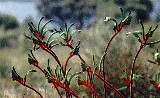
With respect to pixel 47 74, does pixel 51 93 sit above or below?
above

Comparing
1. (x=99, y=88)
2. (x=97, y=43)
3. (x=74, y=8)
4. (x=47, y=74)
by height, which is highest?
(x=74, y=8)

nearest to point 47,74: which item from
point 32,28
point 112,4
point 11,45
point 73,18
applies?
point 32,28

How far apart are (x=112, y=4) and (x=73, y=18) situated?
3.81m

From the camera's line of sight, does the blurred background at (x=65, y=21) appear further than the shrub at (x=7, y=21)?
No

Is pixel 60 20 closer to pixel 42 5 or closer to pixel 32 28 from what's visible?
pixel 42 5

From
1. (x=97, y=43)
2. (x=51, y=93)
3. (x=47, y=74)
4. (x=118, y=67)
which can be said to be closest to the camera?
(x=47, y=74)

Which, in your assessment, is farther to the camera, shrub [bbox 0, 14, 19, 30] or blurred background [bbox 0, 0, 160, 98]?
shrub [bbox 0, 14, 19, 30]

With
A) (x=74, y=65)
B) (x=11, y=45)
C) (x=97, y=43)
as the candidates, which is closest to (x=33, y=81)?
(x=74, y=65)

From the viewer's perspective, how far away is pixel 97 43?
7168 millimetres

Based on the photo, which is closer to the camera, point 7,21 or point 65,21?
point 65,21

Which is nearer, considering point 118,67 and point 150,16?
point 118,67

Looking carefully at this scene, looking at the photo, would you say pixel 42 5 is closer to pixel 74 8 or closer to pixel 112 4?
pixel 74 8

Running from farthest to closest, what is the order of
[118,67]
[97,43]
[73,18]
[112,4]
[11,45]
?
1. [73,18]
2. [112,4]
3. [11,45]
4. [97,43]
5. [118,67]

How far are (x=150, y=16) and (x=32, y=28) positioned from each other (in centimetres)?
2276
